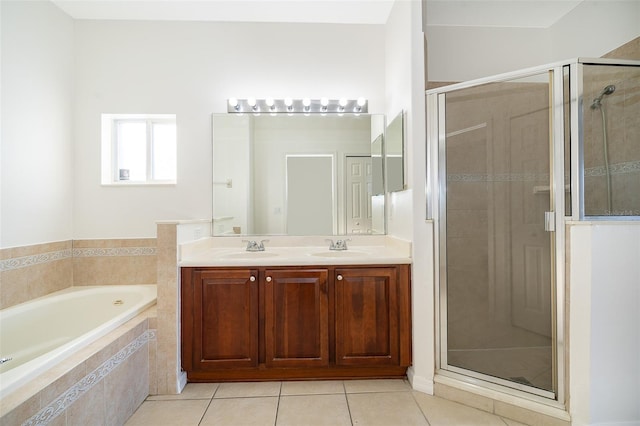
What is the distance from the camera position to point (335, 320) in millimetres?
1960

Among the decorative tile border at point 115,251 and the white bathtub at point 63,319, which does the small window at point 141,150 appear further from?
the white bathtub at point 63,319

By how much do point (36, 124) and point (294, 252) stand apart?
207cm

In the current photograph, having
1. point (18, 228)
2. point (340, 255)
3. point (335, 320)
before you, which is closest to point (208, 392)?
point (335, 320)

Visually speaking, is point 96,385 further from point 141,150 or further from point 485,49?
point 485,49

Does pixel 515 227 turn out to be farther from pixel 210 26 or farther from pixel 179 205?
pixel 210 26

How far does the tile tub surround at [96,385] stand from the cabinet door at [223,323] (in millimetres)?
300

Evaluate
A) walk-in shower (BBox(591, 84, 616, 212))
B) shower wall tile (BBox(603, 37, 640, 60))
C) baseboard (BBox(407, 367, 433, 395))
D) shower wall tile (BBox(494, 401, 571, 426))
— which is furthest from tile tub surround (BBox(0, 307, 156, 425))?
shower wall tile (BBox(603, 37, 640, 60))

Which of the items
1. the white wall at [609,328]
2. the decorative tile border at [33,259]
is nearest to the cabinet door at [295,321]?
the white wall at [609,328]

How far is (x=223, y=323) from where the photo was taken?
194 cm

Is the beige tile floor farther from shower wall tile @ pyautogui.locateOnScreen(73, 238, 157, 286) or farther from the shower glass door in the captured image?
shower wall tile @ pyautogui.locateOnScreen(73, 238, 157, 286)

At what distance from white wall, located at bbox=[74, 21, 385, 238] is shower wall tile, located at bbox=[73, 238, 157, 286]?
0.25ft

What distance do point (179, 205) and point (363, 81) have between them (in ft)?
6.29

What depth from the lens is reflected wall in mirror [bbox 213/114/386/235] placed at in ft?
8.32

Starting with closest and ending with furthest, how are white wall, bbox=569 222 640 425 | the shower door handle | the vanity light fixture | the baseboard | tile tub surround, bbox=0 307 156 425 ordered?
tile tub surround, bbox=0 307 156 425 < white wall, bbox=569 222 640 425 < the shower door handle < the baseboard < the vanity light fixture
